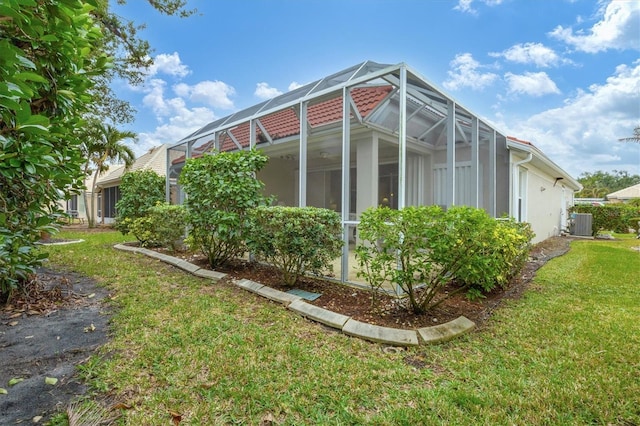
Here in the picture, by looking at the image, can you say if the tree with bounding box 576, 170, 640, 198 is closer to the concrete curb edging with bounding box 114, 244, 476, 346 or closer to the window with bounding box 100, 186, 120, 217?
the concrete curb edging with bounding box 114, 244, 476, 346

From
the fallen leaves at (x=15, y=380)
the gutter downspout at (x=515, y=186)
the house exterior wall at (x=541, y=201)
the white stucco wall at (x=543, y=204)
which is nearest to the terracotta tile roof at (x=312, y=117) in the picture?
the gutter downspout at (x=515, y=186)

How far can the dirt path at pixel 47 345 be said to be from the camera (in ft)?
6.73

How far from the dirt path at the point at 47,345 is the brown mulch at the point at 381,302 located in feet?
6.68

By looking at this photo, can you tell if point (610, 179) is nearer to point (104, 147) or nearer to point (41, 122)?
point (104, 147)

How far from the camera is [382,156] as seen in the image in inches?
305

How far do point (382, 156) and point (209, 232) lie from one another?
15.4 ft

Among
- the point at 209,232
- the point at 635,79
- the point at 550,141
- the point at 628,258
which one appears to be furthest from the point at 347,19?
the point at 550,141

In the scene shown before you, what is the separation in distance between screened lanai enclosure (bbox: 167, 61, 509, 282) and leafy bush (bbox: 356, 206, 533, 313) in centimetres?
94

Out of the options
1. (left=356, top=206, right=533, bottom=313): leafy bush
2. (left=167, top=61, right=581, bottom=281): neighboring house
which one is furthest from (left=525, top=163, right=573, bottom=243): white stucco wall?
(left=356, top=206, right=533, bottom=313): leafy bush

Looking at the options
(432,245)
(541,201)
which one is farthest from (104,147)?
(541,201)

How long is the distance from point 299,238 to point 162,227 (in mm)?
4995

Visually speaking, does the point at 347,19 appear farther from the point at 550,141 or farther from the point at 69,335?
the point at 550,141

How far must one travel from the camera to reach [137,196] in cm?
957

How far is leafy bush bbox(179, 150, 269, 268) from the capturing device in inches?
212
